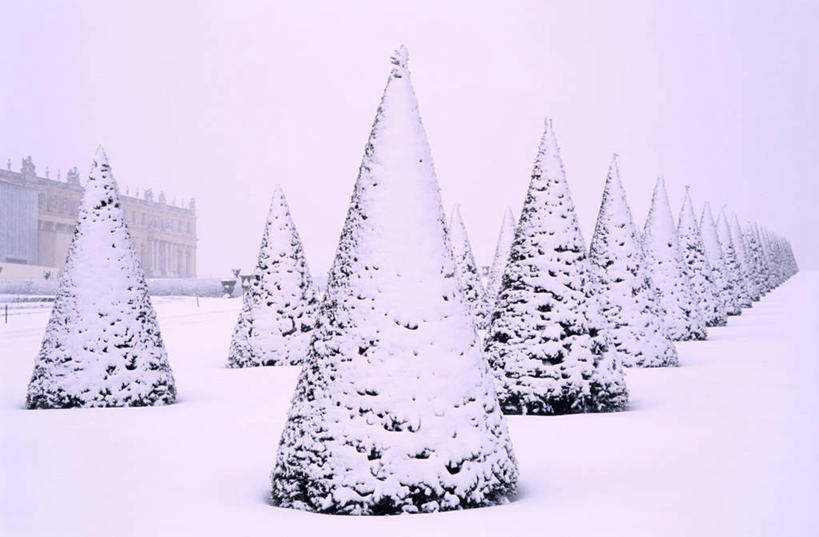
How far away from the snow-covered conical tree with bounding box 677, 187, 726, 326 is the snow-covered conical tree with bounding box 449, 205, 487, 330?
6146 millimetres

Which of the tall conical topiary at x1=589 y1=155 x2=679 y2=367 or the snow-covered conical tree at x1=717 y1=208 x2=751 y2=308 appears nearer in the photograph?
the tall conical topiary at x1=589 y1=155 x2=679 y2=367

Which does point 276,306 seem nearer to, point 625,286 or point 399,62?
point 625,286

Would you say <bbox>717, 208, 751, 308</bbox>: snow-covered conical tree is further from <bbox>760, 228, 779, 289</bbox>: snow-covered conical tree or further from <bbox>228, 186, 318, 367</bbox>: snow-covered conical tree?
<bbox>228, 186, 318, 367</bbox>: snow-covered conical tree

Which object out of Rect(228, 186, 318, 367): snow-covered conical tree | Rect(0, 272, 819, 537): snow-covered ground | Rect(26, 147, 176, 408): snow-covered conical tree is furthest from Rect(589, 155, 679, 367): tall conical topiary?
Rect(26, 147, 176, 408): snow-covered conical tree

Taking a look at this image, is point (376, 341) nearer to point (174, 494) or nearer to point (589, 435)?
point (174, 494)

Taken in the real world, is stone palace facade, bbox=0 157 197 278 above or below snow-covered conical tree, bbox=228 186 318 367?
above

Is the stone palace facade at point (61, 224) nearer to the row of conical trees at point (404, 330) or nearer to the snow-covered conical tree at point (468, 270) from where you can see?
the snow-covered conical tree at point (468, 270)

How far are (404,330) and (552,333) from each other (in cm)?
478

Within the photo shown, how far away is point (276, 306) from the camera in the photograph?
1720 centimetres

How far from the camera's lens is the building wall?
67.1 metres

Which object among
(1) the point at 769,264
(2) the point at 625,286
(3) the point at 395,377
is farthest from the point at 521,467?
(1) the point at 769,264

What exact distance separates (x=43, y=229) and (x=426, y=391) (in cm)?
7702

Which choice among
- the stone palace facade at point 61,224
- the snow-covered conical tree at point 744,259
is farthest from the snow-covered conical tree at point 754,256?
the stone palace facade at point 61,224

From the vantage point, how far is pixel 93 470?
331 inches
